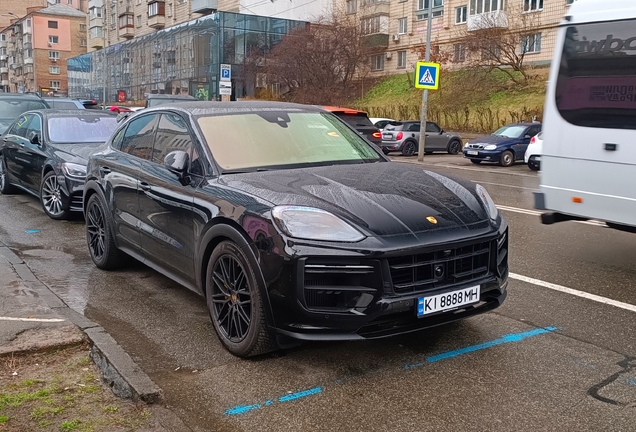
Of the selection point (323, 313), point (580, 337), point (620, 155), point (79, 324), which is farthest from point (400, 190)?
point (620, 155)

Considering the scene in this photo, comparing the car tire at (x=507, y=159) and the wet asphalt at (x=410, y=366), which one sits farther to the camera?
the car tire at (x=507, y=159)

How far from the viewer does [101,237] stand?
6719 mm

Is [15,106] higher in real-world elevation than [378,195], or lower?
higher

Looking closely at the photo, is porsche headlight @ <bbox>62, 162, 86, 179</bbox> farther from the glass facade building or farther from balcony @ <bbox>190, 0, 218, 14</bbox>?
balcony @ <bbox>190, 0, 218, 14</bbox>

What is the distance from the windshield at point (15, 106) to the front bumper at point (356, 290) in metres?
13.7

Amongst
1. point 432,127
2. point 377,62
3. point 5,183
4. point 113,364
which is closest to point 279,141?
point 113,364

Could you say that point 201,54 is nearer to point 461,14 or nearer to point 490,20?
point 461,14

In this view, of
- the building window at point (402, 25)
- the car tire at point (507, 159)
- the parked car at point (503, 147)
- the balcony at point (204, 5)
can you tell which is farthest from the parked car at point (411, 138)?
the balcony at point (204, 5)

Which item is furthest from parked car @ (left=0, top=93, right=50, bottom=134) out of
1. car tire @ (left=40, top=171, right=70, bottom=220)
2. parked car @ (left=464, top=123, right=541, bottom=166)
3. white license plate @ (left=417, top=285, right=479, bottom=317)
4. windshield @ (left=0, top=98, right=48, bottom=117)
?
parked car @ (left=464, top=123, right=541, bottom=166)

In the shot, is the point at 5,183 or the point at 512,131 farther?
the point at 512,131

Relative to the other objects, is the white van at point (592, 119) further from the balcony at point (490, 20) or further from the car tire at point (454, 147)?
the balcony at point (490, 20)

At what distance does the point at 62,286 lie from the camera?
6.17 metres

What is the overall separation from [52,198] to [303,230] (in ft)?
22.6

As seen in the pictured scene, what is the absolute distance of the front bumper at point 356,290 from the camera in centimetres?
381
